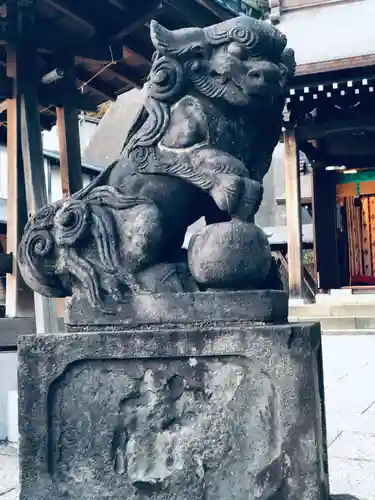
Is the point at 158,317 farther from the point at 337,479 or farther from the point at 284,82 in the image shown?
the point at 337,479

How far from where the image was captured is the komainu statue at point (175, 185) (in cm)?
233

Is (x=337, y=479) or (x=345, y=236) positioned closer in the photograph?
(x=337, y=479)

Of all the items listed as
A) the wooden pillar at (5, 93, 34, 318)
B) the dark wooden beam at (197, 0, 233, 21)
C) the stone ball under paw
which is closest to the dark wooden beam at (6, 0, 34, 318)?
the wooden pillar at (5, 93, 34, 318)

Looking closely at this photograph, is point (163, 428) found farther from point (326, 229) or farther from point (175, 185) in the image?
point (326, 229)

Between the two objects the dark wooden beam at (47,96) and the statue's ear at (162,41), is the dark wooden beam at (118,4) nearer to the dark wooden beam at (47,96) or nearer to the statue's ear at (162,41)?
the dark wooden beam at (47,96)

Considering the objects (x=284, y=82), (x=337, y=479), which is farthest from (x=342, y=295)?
(x=284, y=82)

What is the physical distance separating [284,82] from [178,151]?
1.86 ft

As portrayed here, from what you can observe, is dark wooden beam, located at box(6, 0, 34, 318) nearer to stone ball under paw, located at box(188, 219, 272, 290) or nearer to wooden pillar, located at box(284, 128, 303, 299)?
stone ball under paw, located at box(188, 219, 272, 290)

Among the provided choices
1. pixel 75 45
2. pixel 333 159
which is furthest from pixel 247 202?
pixel 333 159

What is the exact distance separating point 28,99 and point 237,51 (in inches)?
137

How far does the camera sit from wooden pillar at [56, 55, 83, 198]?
19.9ft

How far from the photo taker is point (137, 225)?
7.79 feet

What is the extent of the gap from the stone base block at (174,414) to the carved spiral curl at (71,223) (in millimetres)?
Answer: 401

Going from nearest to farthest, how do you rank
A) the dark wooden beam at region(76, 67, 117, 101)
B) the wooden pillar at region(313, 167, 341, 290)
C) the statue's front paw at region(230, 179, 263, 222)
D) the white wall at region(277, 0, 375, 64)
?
the statue's front paw at region(230, 179, 263, 222) < the dark wooden beam at region(76, 67, 117, 101) < the white wall at region(277, 0, 375, 64) < the wooden pillar at region(313, 167, 341, 290)
